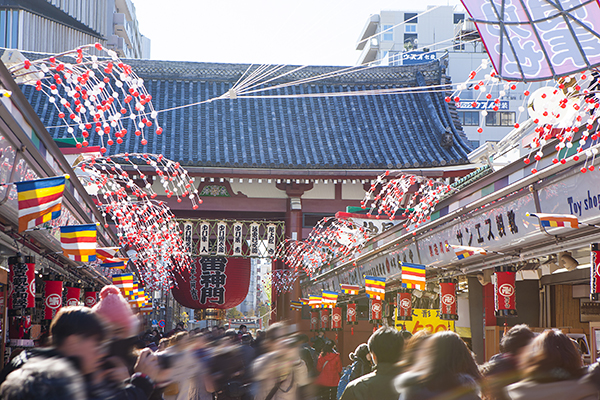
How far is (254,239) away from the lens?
19.9 metres

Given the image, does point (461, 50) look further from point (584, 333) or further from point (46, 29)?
point (584, 333)

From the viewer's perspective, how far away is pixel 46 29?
2719 centimetres

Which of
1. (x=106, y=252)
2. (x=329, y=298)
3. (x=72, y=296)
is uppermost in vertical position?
(x=106, y=252)

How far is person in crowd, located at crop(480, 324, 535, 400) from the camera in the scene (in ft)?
13.3

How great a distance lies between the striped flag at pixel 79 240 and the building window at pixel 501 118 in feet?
123

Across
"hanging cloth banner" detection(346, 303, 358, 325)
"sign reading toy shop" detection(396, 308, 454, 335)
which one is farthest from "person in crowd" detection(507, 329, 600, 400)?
"hanging cloth banner" detection(346, 303, 358, 325)

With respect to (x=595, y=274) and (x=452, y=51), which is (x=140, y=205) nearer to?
(x=595, y=274)

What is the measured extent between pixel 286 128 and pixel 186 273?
22.2 feet

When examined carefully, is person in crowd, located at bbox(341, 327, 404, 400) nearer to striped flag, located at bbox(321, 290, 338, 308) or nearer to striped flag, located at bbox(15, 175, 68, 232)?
striped flag, located at bbox(15, 175, 68, 232)

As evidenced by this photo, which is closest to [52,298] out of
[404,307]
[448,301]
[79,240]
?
[79,240]

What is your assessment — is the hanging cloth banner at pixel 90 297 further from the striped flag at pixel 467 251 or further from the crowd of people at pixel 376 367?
the striped flag at pixel 467 251

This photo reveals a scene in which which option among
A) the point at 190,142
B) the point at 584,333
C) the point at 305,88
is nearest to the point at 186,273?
the point at 190,142

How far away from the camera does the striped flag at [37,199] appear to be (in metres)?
5.84

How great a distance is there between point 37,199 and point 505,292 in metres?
5.60
